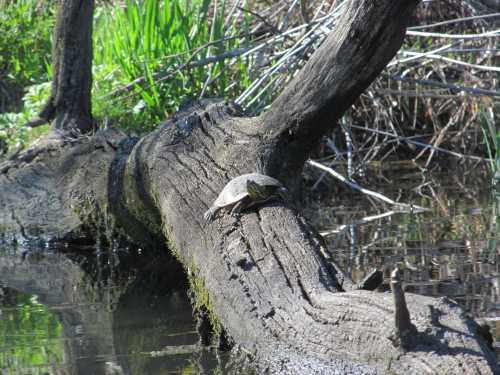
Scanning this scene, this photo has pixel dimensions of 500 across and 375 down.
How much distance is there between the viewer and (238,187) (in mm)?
4164

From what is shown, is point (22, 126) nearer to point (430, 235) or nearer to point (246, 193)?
point (430, 235)

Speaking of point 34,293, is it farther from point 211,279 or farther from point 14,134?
point 14,134

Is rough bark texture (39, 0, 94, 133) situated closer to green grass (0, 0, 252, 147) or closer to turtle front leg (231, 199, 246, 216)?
green grass (0, 0, 252, 147)

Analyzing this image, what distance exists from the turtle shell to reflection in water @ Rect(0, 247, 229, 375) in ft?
2.06

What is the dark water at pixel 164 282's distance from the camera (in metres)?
3.84

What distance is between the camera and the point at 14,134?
722 centimetres

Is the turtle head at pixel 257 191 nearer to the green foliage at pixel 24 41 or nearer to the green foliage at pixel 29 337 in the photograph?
the green foliage at pixel 29 337

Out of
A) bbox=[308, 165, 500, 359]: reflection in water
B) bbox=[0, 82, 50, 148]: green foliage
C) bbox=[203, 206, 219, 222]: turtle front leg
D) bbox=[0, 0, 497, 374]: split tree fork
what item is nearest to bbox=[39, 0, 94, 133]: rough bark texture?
bbox=[0, 0, 497, 374]: split tree fork

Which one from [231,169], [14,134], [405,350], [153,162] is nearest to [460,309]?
[405,350]

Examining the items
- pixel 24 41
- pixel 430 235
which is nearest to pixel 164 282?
pixel 430 235

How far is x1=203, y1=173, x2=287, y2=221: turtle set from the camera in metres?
4.10

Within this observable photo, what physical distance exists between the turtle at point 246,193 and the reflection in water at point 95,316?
607 millimetres

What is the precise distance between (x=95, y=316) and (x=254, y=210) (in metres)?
1.07

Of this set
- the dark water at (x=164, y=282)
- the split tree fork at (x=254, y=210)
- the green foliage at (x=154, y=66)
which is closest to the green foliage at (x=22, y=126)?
the green foliage at (x=154, y=66)
